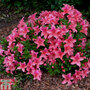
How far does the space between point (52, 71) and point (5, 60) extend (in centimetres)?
88

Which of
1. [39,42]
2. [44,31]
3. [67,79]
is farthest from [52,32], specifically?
[67,79]

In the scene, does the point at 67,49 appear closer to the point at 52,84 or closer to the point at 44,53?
the point at 44,53

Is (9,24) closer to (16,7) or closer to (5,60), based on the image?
(16,7)

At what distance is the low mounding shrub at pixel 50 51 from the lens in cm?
308

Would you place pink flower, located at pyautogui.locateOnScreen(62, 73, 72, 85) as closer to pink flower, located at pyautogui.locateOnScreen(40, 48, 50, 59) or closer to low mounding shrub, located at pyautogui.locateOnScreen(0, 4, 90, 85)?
low mounding shrub, located at pyautogui.locateOnScreen(0, 4, 90, 85)

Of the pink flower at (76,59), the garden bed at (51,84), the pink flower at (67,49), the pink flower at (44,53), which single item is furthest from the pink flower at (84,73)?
the pink flower at (44,53)

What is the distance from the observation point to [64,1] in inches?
191

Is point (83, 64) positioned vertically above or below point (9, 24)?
below

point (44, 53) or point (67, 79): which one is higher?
point (44, 53)

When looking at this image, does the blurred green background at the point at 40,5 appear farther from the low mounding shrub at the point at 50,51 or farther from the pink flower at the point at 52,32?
the pink flower at the point at 52,32

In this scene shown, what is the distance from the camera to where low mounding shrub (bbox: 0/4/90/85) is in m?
3.08

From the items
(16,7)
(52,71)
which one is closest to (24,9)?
(16,7)

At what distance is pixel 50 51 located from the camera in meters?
3.21

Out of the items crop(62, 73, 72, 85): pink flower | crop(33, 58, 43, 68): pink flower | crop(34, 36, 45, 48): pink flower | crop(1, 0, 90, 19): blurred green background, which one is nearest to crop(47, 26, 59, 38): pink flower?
crop(34, 36, 45, 48): pink flower
